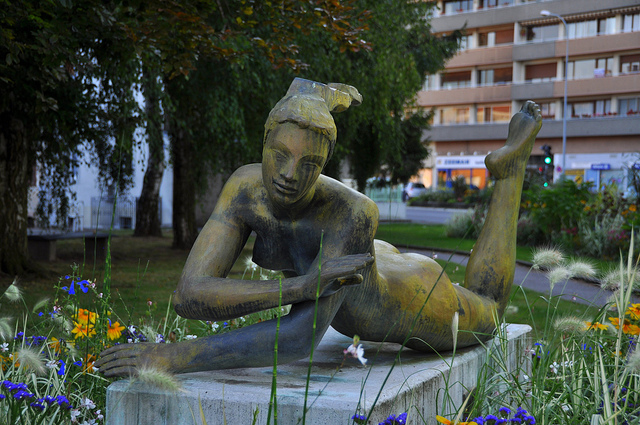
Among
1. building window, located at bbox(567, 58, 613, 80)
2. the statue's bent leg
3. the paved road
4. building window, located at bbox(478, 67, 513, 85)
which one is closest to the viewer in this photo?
the statue's bent leg

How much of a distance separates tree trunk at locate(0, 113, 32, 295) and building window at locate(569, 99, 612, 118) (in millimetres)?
35907

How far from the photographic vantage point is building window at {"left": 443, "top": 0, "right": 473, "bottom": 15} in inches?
1675

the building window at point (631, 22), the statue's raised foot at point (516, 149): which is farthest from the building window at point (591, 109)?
the statue's raised foot at point (516, 149)

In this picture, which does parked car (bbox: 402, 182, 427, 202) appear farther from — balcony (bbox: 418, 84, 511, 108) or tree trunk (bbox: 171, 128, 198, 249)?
tree trunk (bbox: 171, 128, 198, 249)

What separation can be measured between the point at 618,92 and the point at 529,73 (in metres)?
5.35

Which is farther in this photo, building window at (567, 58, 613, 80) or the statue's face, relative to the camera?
building window at (567, 58, 613, 80)

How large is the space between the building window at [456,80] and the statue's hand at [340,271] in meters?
42.4

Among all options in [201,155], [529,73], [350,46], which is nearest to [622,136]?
[529,73]

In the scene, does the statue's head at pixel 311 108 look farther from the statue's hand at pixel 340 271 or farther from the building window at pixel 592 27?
the building window at pixel 592 27

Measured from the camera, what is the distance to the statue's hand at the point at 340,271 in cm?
203

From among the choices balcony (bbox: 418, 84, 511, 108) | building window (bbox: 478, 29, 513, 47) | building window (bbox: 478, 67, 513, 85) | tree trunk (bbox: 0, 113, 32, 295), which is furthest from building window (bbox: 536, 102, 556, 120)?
tree trunk (bbox: 0, 113, 32, 295)

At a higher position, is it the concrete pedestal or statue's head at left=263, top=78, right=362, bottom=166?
statue's head at left=263, top=78, right=362, bottom=166

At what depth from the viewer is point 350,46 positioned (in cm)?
691

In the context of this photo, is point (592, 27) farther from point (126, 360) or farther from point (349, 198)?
point (126, 360)
